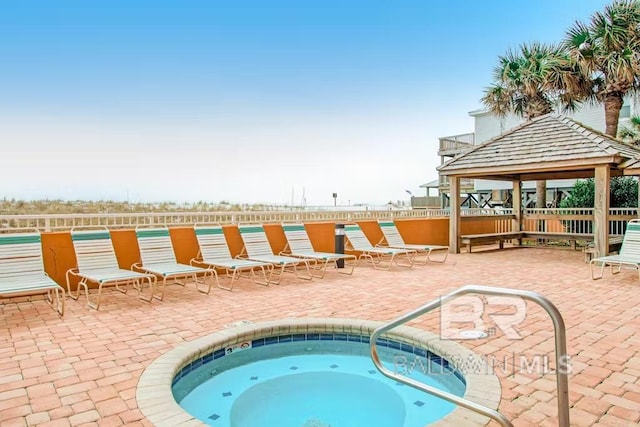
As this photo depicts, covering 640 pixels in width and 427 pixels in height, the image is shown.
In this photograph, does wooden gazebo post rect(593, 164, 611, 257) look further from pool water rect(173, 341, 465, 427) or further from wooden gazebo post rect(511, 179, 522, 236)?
pool water rect(173, 341, 465, 427)

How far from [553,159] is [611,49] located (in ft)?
18.9

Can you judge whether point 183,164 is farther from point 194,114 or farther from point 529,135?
point 529,135

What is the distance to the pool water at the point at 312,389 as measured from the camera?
336cm

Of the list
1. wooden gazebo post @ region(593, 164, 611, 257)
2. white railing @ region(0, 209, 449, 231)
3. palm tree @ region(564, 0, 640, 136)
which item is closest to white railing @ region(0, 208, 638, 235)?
white railing @ region(0, 209, 449, 231)

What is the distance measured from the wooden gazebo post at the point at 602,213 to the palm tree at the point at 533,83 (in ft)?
19.7

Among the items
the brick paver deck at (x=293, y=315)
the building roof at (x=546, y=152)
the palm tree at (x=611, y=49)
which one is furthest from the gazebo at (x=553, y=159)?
the palm tree at (x=611, y=49)

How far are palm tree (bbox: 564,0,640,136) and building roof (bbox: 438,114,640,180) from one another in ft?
9.16

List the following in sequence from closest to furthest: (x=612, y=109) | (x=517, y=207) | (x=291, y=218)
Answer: (x=291, y=218) → (x=612, y=109) → (x=517, y=207)

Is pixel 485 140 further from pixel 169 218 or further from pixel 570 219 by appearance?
pixel 169 218

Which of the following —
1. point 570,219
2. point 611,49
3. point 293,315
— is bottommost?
point 293,315

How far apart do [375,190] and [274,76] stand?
10.7m

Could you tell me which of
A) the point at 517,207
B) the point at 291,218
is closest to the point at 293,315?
the point at 291,218

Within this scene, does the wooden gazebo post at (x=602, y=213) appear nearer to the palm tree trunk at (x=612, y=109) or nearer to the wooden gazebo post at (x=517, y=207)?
the wooden gazebo post at (x=517, y=207)

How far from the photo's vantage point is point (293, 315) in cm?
514
